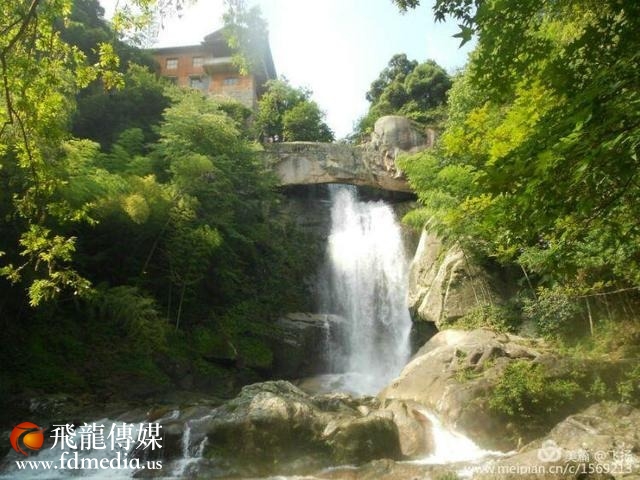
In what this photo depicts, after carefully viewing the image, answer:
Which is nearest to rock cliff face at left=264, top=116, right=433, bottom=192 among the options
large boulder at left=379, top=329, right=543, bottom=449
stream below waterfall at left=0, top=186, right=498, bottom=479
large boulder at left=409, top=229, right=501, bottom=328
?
stream below waterfall at left=0, top=186, right=498, bottom=479

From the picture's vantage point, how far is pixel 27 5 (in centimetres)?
478

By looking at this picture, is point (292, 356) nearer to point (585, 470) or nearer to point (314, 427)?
point (314, 427)

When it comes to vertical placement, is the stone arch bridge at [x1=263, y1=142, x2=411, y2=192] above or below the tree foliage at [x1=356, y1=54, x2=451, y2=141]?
below

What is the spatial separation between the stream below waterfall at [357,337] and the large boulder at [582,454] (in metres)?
1.24

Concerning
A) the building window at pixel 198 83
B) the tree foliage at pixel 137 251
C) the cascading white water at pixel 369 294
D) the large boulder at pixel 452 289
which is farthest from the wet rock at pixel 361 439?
the building window at pixel 198 83

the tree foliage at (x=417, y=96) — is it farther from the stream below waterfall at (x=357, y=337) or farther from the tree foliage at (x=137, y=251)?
the tree foliage at (x=137, y=251)

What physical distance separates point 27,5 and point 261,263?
15.2 meters

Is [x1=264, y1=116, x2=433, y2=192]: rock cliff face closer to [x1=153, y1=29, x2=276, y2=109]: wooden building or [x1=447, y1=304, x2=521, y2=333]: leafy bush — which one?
[x1=153, y1=29, x2=276, y2=109]: wooden building

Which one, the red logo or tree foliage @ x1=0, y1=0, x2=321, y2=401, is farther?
tree foliage @ x1=0, y1=0, x2=321, y2=401

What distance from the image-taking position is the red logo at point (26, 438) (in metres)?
9.03

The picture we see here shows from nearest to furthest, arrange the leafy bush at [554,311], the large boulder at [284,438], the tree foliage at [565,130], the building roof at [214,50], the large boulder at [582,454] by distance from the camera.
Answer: the tree foliage at [565,130]
the large boulder at [582,454]
the large boulder at [284,438]
the leafy bush at [554,311]
the building roof at [214,50]

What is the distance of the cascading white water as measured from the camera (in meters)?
17.7

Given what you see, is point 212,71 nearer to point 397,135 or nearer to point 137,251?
point 397,135

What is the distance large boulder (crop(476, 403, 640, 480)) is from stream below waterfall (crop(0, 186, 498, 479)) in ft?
4.06
